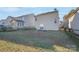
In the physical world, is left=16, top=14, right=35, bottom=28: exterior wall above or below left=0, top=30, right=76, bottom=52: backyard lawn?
above

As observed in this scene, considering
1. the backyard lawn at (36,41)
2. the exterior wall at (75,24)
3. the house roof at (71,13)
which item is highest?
the house roof at (71,13)

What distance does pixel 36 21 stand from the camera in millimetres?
2031

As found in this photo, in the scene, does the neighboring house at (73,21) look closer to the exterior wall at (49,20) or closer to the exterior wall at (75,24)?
the exterior wall at (75,24)

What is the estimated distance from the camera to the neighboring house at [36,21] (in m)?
2.01

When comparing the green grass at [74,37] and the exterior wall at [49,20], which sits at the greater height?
the exterior wall at [49,20]

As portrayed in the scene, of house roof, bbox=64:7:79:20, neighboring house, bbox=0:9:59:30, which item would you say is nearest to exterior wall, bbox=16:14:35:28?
neighboring house, bbox=0:9:59:30

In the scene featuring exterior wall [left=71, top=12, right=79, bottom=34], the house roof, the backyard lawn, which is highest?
the house roof

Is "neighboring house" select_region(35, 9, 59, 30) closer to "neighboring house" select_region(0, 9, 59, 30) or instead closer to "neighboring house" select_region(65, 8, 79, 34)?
"neighboring house" select_region(0, 9, 59, 30)

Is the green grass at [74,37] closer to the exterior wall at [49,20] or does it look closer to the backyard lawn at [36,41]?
the backyard lawn at [36,41]

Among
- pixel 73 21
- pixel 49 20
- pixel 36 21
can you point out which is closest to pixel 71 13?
pixel 73 21

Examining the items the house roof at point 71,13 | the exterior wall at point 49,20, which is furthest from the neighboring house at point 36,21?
the house roof at point 71,13

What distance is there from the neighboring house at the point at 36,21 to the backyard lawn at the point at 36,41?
7 cm

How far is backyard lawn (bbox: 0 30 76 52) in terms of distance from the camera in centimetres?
199
